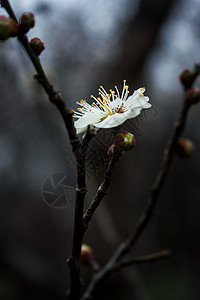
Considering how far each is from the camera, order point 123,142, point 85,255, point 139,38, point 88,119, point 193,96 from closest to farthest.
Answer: point 123,142 < point 88,119 < point 193,96 < point 85,255 < point 139,38

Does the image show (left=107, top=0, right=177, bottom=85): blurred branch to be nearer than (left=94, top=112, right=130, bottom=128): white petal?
No

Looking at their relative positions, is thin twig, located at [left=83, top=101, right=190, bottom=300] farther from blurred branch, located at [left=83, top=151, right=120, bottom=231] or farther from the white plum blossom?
blurred branch, located at [left=83, top=151, right=120, bottom=231]

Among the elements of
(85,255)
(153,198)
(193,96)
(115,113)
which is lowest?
(85,255)

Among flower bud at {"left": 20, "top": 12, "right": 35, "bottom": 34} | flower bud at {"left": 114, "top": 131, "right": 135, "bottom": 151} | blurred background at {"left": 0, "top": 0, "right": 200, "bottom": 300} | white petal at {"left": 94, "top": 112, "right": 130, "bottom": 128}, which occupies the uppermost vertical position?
flower bud at {"left": 20, "top": 12, "right": 35, "bottom": 34}

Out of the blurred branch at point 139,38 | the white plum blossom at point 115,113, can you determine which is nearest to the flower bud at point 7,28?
the white plum blossom at point 115,113

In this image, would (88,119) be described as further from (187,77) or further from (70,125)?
(187,77)

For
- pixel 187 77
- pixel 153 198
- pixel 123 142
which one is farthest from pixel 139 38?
pixel 123 142

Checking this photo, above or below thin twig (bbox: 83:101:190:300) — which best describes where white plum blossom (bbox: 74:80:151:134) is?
above

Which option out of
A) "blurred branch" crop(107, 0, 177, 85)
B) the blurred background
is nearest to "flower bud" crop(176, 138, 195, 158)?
the blurred background

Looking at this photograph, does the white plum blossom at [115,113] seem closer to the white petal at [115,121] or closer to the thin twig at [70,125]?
the white petal at [115,121]
